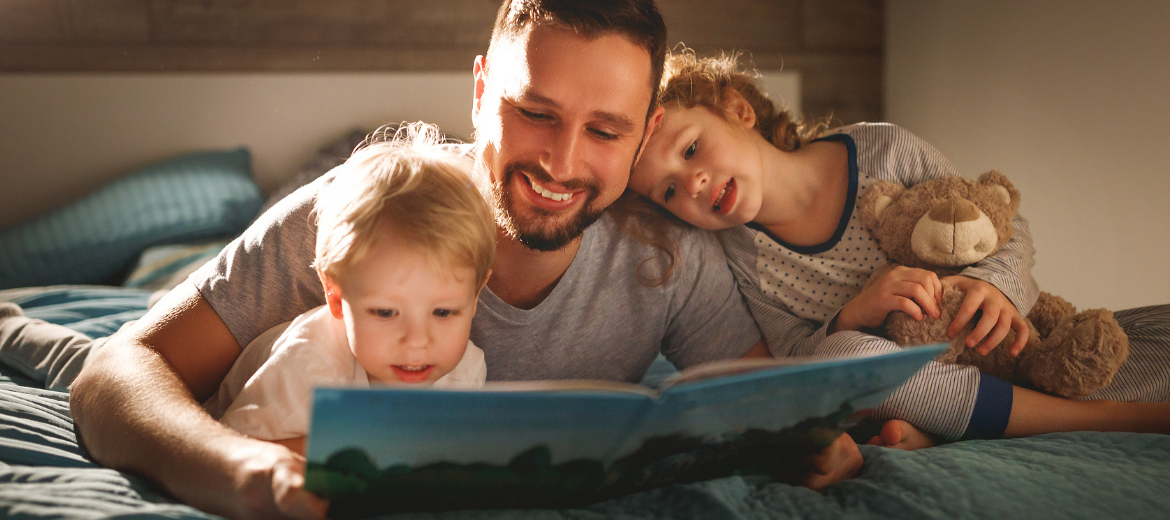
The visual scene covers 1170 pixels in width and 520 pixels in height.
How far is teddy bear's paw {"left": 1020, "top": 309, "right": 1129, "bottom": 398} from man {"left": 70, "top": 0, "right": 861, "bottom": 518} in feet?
1.34

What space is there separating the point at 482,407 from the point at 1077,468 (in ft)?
2.25

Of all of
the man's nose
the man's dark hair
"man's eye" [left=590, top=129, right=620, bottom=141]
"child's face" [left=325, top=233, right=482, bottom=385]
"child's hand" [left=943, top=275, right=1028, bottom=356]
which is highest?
the man's dark hair

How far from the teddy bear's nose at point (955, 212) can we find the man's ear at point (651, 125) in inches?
17.2

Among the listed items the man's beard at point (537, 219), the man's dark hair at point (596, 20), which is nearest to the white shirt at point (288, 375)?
the man's beard at point (537, 219)

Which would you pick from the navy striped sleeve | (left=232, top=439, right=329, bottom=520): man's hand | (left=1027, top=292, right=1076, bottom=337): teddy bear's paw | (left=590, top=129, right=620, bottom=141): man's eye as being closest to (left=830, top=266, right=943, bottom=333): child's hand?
the navy striped sleeve

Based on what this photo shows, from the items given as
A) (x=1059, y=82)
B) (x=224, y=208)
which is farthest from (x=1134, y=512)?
(x=224, y=208)

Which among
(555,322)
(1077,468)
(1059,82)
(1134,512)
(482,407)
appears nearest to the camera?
(482,407)

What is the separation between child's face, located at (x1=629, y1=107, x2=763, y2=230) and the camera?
117 cm

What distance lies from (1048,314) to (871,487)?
578 mm

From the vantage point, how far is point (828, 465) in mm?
809

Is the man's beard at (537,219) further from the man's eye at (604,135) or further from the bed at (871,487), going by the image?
the bed at (871,487)

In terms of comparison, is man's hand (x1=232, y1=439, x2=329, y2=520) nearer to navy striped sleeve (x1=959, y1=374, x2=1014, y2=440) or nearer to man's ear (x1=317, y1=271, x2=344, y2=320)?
man's ear (x1=317, y1=271, x2=344, y2=320)

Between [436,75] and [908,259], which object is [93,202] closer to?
[436,75]

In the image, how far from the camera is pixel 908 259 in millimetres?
1162
